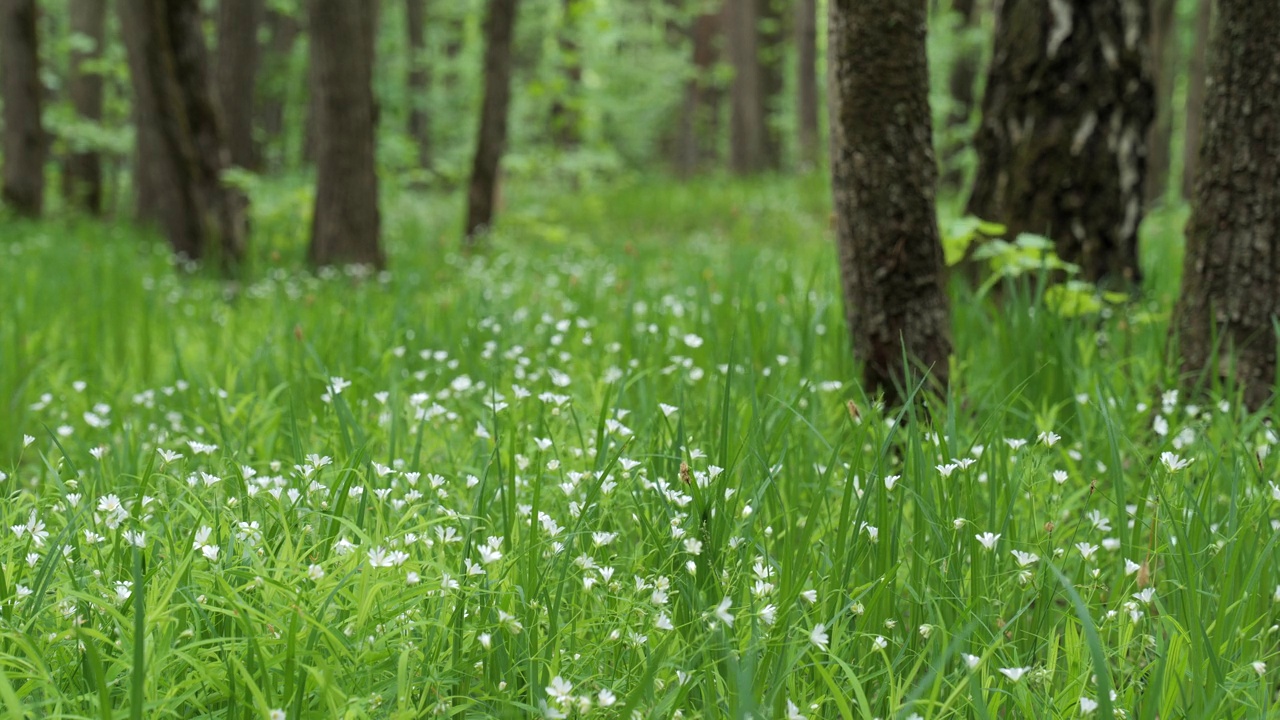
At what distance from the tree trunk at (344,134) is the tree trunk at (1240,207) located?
230 inches

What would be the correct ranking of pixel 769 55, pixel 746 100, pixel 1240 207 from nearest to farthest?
pixel 1240 207 < pixel 746 100 < pixel 769 55

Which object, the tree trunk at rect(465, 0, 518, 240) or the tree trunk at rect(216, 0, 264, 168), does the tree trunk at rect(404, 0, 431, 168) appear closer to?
the tree trunk at rect(216, 0, 264, 168)

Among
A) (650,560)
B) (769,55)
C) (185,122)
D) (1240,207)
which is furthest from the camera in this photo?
(769,55)

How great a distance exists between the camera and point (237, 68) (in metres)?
11.8

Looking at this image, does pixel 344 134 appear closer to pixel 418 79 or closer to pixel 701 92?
pixel 418 79

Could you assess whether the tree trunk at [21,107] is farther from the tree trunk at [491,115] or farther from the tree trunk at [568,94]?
the tree trunk at [568,94]

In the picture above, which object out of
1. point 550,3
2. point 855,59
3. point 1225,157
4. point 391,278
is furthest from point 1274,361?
point 550,3

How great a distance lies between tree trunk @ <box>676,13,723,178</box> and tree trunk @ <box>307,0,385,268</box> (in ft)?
42.7

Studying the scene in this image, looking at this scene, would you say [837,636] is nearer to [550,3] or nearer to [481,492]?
[481,492]

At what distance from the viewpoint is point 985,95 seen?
5.10m

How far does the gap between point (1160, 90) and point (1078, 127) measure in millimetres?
7181

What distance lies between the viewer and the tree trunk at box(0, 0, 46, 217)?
11578mm

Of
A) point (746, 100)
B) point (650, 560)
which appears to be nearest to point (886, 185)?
point (650, 560)

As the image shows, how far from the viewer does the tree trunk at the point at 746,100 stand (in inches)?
656
